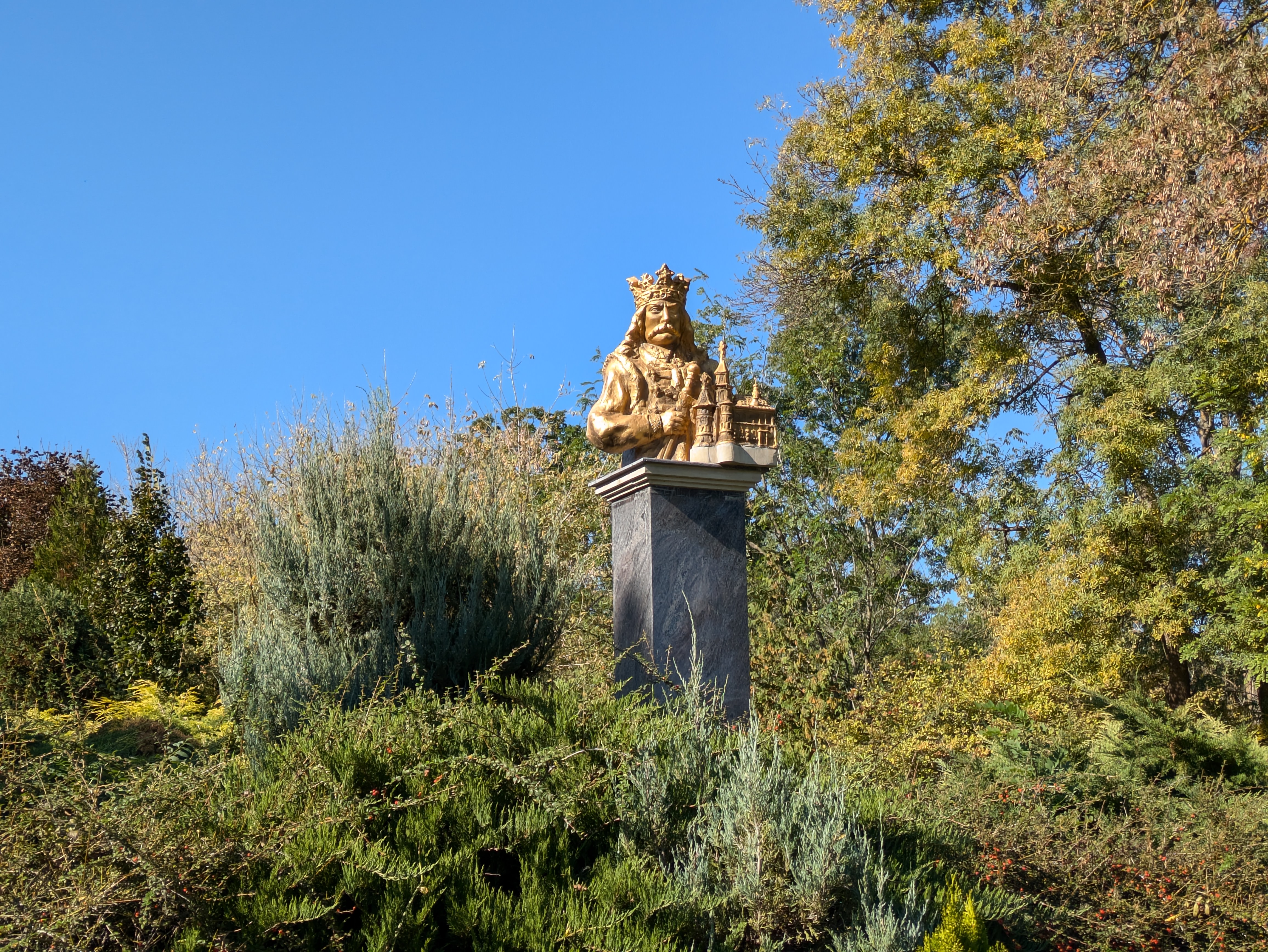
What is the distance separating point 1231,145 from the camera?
9422 mm

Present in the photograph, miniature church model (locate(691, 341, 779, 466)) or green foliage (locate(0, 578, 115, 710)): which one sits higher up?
miniature church model (locate(691, 341, 779, 466))

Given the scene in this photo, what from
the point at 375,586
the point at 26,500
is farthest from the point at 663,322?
the point at 26,500

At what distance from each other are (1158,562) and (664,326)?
23.8ft

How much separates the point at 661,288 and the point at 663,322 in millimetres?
255

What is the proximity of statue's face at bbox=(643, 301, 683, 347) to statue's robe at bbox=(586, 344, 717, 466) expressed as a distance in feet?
0.29

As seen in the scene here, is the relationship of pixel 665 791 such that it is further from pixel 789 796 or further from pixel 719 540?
pixel 719 540

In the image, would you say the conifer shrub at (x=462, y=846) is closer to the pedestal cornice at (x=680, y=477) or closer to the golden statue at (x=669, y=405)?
the pedestal cornice at (x=680, y=477)

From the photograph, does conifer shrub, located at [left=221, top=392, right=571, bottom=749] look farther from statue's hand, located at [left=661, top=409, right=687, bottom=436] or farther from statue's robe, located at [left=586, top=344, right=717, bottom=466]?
statue's hand, located at [left=661, top=409, right=687, bottom=436]

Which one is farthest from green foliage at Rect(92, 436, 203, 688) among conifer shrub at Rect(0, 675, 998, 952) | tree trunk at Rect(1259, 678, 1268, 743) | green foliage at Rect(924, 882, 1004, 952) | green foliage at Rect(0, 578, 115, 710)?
tree trunk at Rect(1259, 678, 1268, 743)

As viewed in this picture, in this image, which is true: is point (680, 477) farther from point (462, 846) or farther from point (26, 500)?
point (26, 500)

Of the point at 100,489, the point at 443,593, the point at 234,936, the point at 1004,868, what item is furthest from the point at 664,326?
the point at 100,489

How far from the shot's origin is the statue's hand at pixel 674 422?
6.98 meters

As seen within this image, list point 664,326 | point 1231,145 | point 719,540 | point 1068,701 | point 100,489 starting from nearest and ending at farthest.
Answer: point 719,540 → point 664,326 → point 1231,145 → point 1068,701 → point 100,489

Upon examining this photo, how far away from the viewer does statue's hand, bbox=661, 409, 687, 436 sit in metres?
6.98
